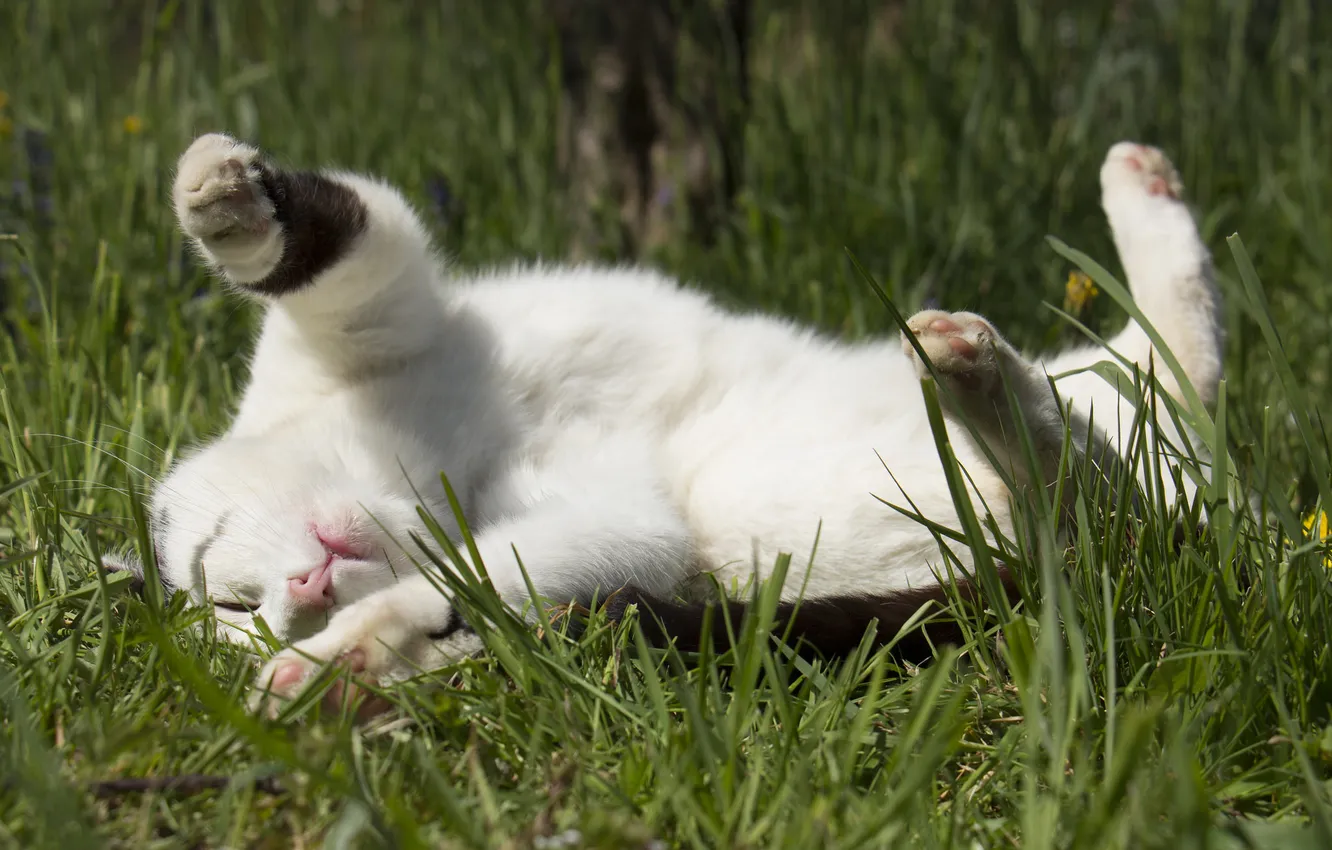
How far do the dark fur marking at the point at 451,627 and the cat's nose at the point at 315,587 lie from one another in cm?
22

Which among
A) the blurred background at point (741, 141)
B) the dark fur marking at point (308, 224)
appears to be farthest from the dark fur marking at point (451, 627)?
the blurred background at point (741, 141)

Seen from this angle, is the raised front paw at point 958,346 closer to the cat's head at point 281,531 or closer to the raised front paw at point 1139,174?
the cat's head at point 281,531

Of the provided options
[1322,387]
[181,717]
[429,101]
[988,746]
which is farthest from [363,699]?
[429,101]

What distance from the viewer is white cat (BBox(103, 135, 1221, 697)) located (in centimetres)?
145

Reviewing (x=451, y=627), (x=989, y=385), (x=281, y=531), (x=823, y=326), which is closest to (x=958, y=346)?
(x=989, y=385)

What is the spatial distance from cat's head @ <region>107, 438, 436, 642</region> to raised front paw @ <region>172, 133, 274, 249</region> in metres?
0.35

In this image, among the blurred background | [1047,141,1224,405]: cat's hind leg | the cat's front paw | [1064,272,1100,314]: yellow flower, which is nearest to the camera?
the cat's front paw

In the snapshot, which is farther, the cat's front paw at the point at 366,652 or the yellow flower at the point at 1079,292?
the yellow flower at the point at 1079,292

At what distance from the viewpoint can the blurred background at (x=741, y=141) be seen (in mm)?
2775

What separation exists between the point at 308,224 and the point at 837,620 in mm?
964

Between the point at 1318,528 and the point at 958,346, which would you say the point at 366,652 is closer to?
the point at 958,346

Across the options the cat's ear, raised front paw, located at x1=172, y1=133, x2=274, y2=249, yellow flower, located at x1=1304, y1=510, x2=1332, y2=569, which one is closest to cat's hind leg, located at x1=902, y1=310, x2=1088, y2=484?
yellow flower, located at x1=1304, y1=510, x2=1332, y2=569

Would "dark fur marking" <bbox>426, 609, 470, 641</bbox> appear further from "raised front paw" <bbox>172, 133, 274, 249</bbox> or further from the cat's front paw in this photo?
"raised front paw" <bbox>172, 133, 274, 249</bbox>

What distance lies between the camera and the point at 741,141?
10.3 feet
